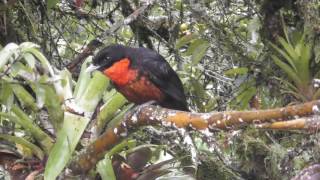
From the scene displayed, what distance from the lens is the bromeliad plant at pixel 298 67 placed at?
95.9 inches

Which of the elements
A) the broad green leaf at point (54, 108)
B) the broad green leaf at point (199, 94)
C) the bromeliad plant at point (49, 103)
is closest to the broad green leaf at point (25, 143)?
the bromeliad plant at point (49, 103)

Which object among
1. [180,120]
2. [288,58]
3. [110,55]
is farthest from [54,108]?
[288,58]

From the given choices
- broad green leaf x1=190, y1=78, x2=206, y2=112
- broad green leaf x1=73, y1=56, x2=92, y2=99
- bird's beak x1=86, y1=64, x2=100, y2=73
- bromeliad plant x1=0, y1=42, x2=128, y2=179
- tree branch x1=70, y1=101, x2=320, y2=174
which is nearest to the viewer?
tree branch x1=70, y1=101, x2=320, y2=174

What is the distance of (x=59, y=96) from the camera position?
2.42m

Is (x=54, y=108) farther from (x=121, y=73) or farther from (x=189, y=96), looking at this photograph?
(x=189, y=96)

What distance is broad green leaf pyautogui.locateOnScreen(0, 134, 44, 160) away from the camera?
2324mm

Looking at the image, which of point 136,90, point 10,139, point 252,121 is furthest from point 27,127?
point 252,121

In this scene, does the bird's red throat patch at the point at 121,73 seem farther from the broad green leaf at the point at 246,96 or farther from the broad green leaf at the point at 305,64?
the broad green leaf at the point at 305,64

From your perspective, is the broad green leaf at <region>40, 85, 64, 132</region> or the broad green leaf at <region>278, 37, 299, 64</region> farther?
the broad green leaf at <region>278, 37, 299, 64</region>

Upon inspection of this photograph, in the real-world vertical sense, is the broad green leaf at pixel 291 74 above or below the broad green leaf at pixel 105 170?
above

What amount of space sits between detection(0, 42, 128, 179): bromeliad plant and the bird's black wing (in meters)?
0.32

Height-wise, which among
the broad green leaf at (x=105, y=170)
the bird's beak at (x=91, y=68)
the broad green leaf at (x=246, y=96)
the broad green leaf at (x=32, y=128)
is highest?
the bird's beak at (x=91, y=68)

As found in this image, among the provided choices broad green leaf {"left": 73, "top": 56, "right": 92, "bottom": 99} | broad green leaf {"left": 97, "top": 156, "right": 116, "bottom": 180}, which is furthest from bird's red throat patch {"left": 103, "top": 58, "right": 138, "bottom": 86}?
broad green leaf {"left": 97, "top": 156, "right": 116, "bottom": 180}

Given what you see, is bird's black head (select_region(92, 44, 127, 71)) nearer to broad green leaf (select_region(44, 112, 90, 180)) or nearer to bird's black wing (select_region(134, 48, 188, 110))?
bird's black wing (select_region(134, 48, 188, 110))
